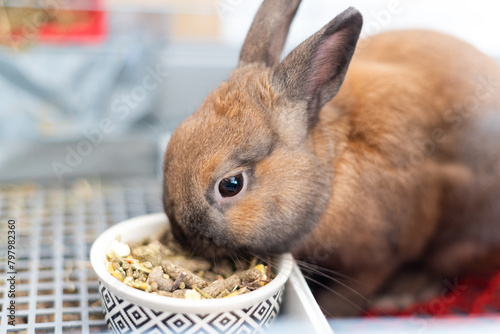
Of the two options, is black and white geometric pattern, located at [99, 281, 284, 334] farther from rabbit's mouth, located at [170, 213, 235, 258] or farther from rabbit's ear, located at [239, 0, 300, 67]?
rabbit's ear, located at [239, 0, 300, 67]

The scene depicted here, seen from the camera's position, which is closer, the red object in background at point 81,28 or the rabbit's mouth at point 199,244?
the rabbit's mouth at point 199,244

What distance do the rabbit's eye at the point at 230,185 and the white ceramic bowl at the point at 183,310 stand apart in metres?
0.18

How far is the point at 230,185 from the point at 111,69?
1233 mm

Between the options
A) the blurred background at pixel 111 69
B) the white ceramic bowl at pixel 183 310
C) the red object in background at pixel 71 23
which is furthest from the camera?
the red object in background at pixel 71 23

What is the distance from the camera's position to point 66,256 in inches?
50.7

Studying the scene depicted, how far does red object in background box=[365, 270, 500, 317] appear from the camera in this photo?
1.33 meters

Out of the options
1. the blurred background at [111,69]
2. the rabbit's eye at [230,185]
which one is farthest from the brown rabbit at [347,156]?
the blurred background at [111,69]

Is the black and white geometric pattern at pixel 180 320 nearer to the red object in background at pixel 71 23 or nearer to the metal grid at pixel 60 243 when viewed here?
the metal grid at pixel 60 243

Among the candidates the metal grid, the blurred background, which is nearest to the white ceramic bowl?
the metal grid

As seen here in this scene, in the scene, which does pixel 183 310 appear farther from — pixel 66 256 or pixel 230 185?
pixel 66 256

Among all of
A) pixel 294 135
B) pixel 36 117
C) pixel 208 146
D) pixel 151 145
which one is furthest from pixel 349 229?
pixel 36 117

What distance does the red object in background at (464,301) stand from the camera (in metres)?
1.33

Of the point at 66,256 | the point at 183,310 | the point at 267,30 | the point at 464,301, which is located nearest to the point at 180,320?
the point at 183,310

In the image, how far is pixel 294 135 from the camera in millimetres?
1089
